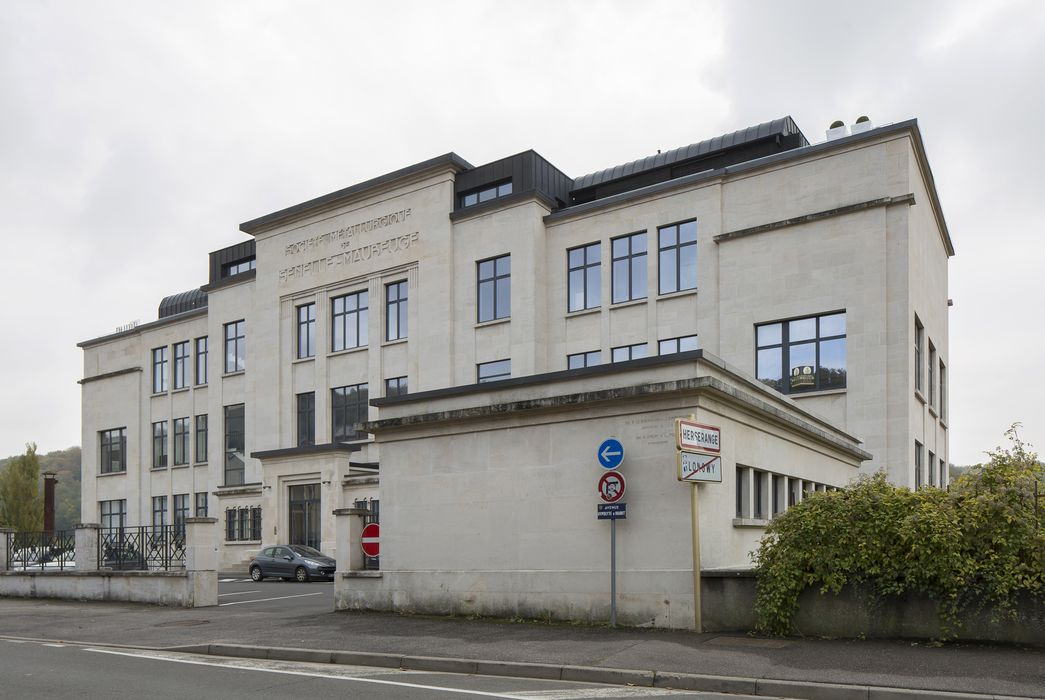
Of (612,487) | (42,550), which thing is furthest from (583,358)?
(612,487)

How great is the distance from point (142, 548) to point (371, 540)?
8.61m

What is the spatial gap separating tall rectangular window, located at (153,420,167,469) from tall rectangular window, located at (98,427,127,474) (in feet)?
9.63

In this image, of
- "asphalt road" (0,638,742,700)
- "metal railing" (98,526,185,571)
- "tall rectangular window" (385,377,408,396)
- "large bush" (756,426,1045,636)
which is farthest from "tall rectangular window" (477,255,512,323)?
"asphalt road" (0,638,742,700)

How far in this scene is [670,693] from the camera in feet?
32.9

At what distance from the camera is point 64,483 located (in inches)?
4751

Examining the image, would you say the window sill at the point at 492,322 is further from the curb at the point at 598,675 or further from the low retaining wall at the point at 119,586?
the curb at the point at 598,675

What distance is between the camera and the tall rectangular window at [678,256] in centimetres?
3366

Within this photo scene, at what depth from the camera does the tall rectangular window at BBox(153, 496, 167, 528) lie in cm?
5091

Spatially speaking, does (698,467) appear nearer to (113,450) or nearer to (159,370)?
(159,370)

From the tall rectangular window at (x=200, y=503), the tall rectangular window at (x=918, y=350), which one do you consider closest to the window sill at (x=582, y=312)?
the tall rectangular window at (x=918, y=350)

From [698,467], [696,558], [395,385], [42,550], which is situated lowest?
[42,550]

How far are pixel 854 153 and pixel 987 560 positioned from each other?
20.8m

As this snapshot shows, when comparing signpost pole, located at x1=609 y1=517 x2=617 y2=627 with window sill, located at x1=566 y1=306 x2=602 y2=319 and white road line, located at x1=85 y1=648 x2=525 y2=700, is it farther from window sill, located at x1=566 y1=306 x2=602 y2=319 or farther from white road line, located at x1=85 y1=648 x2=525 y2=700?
window sill, located at x1=566 y1=306 x2=602 y2=319

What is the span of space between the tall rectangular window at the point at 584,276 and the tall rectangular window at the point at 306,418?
46.4 feet
